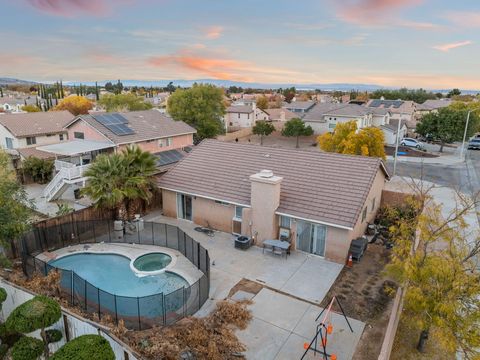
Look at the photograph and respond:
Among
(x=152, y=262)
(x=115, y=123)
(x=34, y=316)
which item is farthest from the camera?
(x=115, y=123)

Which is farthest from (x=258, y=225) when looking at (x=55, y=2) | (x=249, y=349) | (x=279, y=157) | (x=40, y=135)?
(x=40, y=135)

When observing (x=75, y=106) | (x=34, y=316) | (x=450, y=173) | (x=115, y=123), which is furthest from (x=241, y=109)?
(x=34, y=316)

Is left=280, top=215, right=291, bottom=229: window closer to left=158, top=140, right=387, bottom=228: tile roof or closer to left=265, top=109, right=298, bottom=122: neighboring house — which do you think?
left=158, top=140, right=387, bottom=228: tile roof

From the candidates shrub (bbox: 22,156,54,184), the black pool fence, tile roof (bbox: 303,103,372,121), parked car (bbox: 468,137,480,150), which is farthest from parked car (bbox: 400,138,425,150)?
shrub (bbox: 22,156,54,184)

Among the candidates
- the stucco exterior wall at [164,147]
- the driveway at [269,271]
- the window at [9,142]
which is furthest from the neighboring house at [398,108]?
the window at [9,142]

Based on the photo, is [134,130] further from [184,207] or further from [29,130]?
[29,130]

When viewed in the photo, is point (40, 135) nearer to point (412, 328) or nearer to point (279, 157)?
point (279, 157)
